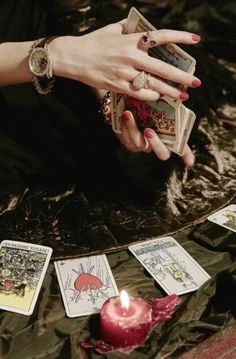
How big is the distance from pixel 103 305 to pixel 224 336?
284 millimetres

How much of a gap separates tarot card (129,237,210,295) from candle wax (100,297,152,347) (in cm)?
18

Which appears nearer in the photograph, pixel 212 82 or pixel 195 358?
pixel 195 358

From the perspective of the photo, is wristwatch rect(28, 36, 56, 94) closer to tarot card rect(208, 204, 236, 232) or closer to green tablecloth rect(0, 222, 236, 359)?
green tablecloth rect(0, 222, 236, 359)

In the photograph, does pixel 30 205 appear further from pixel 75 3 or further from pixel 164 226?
pixel 75 3

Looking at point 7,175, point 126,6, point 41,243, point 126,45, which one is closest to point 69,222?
point 41,243

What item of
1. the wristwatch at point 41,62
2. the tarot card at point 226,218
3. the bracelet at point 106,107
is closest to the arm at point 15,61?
the wristwatch at point 41,62

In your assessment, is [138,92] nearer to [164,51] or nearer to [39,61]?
[164,51]

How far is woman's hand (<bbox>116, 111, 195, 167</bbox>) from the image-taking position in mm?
1488

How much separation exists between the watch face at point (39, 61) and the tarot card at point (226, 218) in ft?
2.11

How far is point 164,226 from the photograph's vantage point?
154 centimetres

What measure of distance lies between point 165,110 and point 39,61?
368 mm

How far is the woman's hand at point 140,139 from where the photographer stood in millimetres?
1488

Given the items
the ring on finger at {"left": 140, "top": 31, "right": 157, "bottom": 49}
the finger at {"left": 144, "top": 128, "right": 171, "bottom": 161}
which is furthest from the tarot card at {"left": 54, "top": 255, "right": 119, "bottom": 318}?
the ring on finger at {"left": 140, "top": 31, "right": 157, "bottom": 49}

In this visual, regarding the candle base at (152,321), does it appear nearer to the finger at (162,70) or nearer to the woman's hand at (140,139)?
the woman's hand at (140,139)
